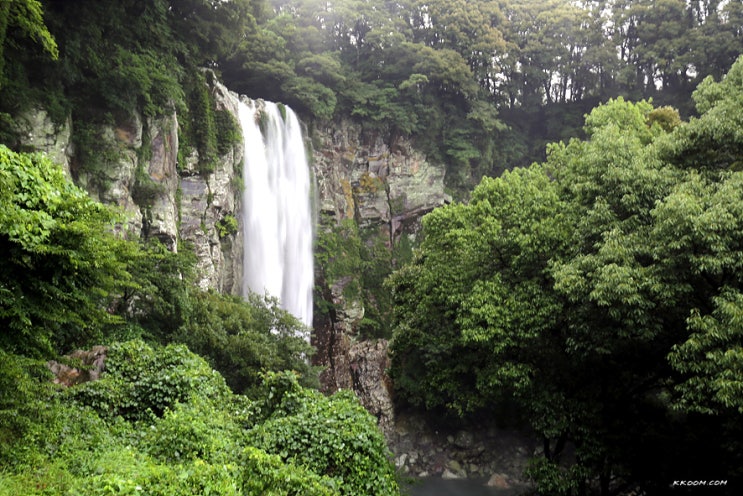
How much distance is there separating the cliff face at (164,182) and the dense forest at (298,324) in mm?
422

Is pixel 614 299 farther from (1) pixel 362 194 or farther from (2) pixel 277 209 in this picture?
(1) pixel 362 194

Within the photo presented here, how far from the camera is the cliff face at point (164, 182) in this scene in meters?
14.7

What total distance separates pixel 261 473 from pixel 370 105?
27.1 m

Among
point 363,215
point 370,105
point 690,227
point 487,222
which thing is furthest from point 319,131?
point 690,227

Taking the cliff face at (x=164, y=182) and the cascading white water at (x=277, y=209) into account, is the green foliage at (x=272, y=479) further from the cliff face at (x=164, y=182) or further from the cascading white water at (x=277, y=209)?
the cascading white water at (x=277, y=209)

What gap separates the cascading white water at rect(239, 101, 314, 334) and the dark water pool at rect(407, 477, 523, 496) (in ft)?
33.6

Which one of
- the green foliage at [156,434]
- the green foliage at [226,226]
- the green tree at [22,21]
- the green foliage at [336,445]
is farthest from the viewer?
the green foliage at [226,226]

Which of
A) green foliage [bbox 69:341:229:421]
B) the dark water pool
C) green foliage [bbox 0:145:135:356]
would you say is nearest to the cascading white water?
the dark water pool

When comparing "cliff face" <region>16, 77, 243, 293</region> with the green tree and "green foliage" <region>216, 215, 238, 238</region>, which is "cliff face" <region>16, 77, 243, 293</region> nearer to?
"green foliage" <region>216, 215, 238, 238</region>

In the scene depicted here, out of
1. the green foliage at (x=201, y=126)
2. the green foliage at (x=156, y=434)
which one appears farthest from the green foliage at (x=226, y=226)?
the green foliage at (x=156, y=434)

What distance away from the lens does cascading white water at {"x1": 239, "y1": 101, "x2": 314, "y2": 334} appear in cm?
2356

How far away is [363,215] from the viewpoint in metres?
29.8

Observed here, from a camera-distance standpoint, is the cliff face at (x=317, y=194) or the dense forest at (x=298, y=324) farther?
the cliff face at (x=317, y=194)

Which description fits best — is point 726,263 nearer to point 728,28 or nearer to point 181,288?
point 181,288
